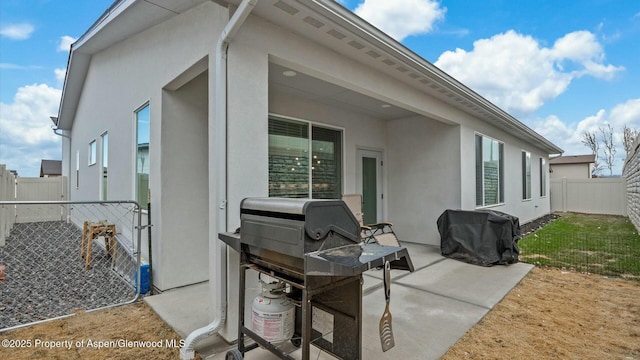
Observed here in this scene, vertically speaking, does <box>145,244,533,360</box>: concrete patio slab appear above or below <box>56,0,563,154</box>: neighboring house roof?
below

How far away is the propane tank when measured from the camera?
197 cm

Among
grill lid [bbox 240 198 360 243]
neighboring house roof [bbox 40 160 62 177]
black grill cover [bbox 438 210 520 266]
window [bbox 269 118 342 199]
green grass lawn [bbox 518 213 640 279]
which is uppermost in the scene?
neighboring house roof [bbox 40 160 62 177]

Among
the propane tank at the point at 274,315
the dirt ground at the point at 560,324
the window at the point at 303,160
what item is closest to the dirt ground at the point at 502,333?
the dirt ground at the point at 560,324

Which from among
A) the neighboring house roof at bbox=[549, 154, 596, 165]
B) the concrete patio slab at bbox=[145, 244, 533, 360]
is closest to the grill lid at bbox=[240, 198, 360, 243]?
the concrete patio slab at bbox=[145, 244, 533, 360]

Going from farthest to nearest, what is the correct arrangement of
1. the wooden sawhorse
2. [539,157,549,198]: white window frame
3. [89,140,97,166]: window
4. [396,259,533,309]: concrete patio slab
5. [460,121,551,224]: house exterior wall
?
[539,157,549,198]: white window frame, [89,140,97,166]: window, [460,121,551,224]: house exterior wall, the wooden sawhorse, [396,259,533,309]: concrete patio slab

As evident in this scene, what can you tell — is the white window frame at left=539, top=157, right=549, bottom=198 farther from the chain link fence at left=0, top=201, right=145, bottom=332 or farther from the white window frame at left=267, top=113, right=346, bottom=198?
the chain link fence at left=0, top=201, right=145, bottom=332

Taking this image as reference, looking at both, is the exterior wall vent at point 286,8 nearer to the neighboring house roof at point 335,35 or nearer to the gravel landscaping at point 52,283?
the neighboring house roof at point 335,35

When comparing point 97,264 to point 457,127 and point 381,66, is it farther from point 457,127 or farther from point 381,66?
point 457,127

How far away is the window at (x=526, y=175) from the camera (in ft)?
31.5

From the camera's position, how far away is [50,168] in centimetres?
2255

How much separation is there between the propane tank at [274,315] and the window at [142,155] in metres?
2.90

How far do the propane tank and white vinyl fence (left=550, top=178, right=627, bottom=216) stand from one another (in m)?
15.7

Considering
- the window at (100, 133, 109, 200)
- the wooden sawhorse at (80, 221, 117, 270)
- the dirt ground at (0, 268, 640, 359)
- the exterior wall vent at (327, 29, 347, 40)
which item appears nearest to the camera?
the dirt ground at (0, 268, 640, 359)

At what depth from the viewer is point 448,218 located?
5.43 m
